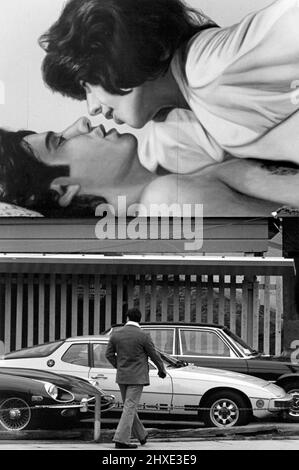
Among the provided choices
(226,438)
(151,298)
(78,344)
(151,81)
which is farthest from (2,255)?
(226,438)

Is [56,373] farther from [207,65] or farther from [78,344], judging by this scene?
[207,65]

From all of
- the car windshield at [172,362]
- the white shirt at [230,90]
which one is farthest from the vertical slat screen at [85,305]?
the car windshield at [172,362]

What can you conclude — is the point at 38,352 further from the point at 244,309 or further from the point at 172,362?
the point at 244,309

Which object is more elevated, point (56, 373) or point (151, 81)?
point (151, 81)

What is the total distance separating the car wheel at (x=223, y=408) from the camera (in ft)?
46.8

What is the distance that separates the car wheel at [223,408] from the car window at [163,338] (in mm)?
2132

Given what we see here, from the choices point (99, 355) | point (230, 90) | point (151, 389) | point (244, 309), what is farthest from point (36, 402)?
point (230, 90)

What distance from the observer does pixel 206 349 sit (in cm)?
1631

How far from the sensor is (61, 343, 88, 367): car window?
1506 cm

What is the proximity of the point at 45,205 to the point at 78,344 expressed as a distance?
1183 cm

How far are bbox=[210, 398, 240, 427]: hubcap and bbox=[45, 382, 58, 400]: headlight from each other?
98.8 inches

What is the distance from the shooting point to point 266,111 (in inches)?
1014

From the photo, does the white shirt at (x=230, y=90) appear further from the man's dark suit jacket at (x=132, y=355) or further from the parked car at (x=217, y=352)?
the man's dark suit jacket at (x=132, y=355)

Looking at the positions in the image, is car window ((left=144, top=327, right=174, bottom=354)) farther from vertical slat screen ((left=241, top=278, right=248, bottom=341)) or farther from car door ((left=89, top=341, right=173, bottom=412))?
vertical slat screen ((left=241, top=278, right=248, bottom=341))
